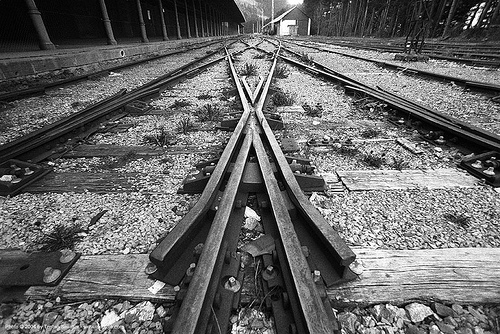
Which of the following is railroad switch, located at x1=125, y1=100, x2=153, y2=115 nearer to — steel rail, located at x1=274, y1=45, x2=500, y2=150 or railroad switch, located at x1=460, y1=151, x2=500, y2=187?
steel rail, located at x1=274, y1=45, x2=500, y2=150

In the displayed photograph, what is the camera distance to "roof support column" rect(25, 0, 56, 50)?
8.73 meters

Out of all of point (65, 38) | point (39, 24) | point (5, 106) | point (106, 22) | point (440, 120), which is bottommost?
point (5, 106)

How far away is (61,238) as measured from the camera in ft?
5.26

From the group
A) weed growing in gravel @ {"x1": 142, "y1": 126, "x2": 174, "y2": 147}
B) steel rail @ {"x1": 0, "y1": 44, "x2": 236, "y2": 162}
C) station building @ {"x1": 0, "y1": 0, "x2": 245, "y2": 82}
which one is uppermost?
station building @ {"x1": 0, "y1": 0, "x2": 245, "y2": 82}

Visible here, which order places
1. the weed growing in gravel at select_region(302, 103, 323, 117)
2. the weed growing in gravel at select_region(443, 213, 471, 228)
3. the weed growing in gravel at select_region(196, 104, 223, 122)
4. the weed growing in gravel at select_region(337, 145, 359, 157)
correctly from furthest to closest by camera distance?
the weed growing in gravel at select_region(302, 103, 323, 117) → the weed growing in gravel at select_region(196, 104, 223, 122) → the weed growing in gravel at select_region(337, 145, 359, 157) → the weed growing in gravel at select_region(443, 213, 471, 228)

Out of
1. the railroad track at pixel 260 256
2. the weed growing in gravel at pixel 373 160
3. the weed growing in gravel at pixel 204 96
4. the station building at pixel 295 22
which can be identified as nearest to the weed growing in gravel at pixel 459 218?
the weed growing in gravel at pixel 373 160

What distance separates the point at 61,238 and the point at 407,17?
3370 centimetres

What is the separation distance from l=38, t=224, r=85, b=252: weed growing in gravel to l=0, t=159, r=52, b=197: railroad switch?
846mm

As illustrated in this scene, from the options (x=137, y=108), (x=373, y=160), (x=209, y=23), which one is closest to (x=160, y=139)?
(x=137, y=108)

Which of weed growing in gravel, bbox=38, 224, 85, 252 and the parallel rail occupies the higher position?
the parallel rail

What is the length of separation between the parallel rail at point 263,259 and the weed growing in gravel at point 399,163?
1235mm

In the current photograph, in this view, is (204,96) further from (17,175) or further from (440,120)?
(440,120)

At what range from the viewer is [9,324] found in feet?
3.73

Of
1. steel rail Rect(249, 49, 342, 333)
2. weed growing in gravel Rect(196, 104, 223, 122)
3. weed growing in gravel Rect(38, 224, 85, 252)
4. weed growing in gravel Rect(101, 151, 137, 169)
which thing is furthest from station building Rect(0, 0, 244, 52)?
steel rail Rect(249, 49, 342, 333)
